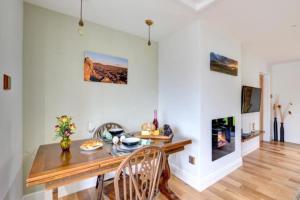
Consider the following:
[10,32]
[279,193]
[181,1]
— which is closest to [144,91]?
[181,1]

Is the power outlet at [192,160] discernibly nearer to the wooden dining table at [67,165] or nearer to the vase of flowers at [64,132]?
the wooden dining table at [67,165]

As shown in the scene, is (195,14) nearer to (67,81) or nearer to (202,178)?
(67,81)

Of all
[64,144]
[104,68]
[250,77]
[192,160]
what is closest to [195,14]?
[104,68]

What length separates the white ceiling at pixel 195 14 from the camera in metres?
1.84

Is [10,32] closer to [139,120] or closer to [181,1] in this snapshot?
[181,1]

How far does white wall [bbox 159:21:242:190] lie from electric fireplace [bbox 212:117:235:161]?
88mm

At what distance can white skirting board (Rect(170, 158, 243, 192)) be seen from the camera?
220 centimetres

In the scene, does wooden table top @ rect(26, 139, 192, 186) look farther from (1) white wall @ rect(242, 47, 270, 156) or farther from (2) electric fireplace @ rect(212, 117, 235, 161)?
(1) white wall @ rect(242, 47, 270, 156)

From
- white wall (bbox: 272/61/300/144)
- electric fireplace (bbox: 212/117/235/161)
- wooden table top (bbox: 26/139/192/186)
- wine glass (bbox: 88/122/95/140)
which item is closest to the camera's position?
wooden table top (bbox: 26/139/192/186)

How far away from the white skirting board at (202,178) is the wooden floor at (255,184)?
Answer: 6 cm

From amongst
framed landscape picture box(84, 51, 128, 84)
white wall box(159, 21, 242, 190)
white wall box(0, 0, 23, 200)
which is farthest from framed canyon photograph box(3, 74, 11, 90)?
white wall box(159, 21, 242, 190)

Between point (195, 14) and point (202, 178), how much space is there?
2.29m

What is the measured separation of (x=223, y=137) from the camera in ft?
8.49

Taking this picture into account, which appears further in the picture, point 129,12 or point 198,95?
point 198,95
